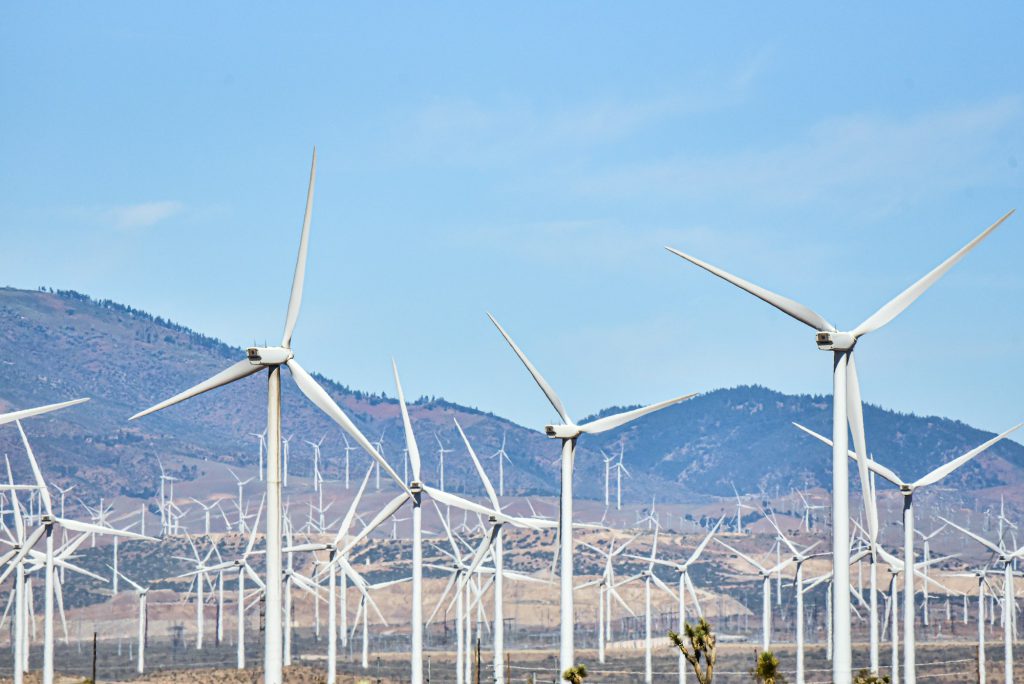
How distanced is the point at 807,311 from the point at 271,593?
19036 mm

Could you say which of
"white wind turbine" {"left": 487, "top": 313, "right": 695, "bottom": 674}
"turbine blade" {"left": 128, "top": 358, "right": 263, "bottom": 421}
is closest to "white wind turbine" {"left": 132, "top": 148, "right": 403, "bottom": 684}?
"turbine blade" {"left": 128, "top": 358, "right": 263, "bottom": 421}

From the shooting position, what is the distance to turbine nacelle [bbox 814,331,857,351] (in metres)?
56.6

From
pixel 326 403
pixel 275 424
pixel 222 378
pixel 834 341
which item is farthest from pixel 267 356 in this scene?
pixel 834 341

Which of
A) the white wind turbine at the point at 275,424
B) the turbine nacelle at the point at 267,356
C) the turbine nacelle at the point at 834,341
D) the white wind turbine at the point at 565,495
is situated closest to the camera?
the white wind turbine at the point at 275,424

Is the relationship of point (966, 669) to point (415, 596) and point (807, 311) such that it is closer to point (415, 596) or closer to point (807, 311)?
point (415, 596)

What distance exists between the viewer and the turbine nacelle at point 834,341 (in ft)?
186

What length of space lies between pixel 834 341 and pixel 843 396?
2.01 meters

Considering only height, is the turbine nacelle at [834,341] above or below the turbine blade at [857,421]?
above

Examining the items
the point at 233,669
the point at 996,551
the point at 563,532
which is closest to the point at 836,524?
the point at 563,532

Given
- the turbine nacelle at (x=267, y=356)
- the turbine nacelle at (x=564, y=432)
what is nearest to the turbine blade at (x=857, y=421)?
the turbine nacelle at (x=564, y=432)

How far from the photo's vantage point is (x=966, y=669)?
172 m

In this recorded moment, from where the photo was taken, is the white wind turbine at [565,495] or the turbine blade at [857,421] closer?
the turbine blade at [857,421]

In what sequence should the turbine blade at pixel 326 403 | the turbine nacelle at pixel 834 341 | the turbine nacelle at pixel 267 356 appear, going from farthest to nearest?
the turbine blade at pixel 326 403 → the turbine nacelle at pixel 834 341 → the turbine nacelle at pixel 267 356

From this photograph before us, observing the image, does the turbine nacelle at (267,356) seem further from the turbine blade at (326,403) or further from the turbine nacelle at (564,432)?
the turbine nacelle at (564,432)
